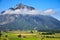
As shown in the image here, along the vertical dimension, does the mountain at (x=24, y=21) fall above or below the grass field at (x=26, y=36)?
above

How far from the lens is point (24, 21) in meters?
4.64

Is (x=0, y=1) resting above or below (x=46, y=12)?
above

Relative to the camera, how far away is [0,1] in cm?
469

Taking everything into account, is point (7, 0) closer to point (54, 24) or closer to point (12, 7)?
point (12, 7)

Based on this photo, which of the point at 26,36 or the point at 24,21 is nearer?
the point at 26,36

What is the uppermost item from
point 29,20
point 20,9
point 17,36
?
point 20,9

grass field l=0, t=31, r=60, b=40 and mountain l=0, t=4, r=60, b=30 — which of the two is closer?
grass field l=0, t=31, r=60, b=40

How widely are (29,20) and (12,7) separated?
0.53 m

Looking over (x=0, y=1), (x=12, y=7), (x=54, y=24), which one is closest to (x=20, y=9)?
(x=12, y=7)

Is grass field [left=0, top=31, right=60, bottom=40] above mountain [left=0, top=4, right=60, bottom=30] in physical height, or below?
below

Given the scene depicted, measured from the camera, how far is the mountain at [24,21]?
4.59 meters

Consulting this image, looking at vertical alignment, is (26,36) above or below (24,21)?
below

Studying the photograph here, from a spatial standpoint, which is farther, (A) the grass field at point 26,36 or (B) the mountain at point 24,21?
(B) the mountain at point 24,21

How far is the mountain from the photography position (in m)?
4.59
